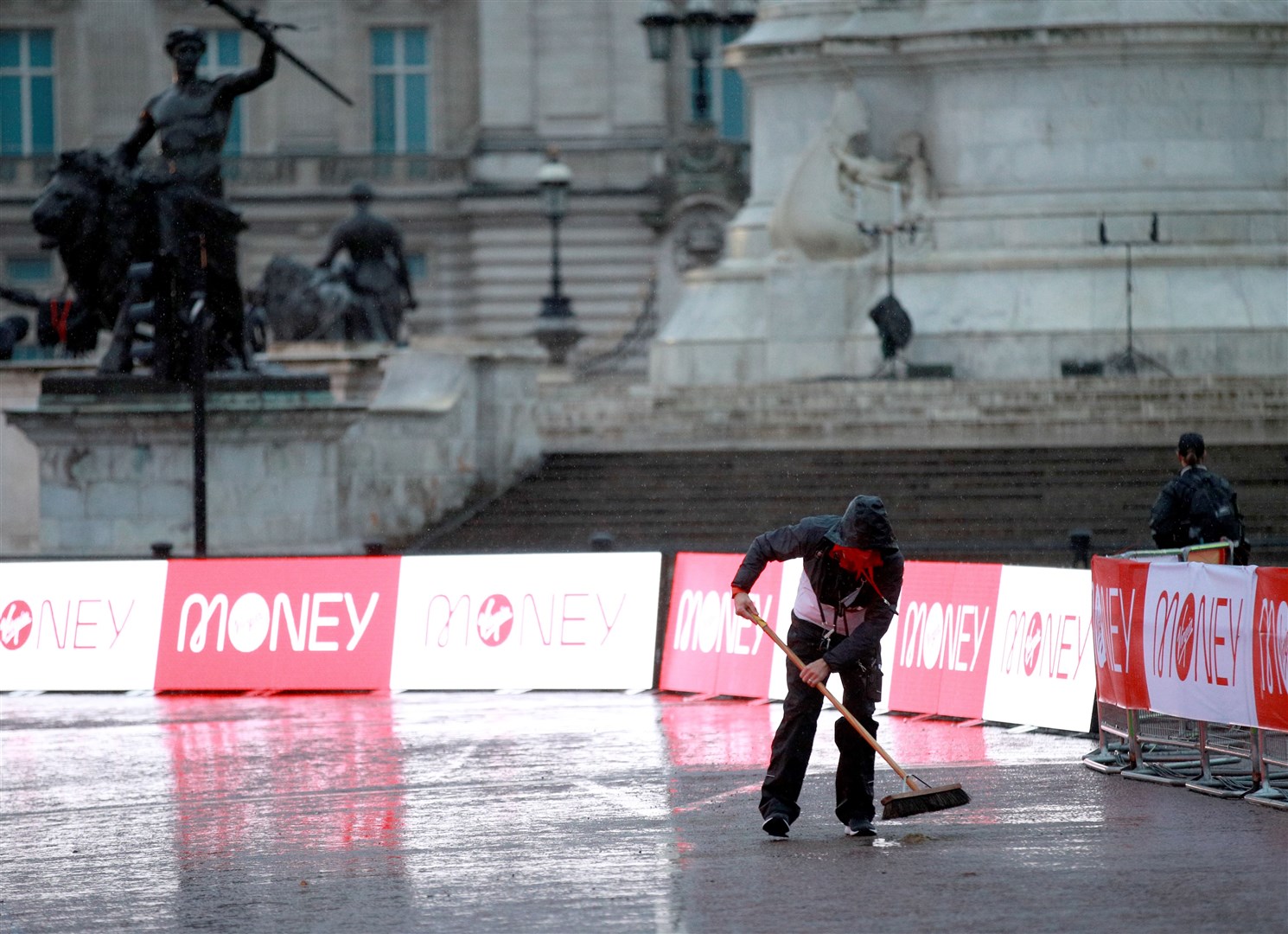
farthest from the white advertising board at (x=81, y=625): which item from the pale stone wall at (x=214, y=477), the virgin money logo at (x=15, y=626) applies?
the pale stone wall at (x=214, y=477)

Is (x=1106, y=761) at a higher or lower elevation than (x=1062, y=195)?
lower

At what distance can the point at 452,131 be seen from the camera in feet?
209

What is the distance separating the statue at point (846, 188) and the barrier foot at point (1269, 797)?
24.1 m

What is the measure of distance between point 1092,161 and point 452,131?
29018 mm

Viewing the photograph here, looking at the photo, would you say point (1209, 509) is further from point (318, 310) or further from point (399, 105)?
point (399, 105)

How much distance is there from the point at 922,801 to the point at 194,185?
15521mm

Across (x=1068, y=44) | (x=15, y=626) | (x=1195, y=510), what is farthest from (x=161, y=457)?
(x=1068, y=44)

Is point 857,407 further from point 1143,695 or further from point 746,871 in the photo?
point 746,871

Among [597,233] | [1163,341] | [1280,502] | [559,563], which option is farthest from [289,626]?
[597,233]

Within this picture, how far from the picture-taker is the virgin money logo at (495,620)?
19.8m

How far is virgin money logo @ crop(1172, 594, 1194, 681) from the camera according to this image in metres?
14.2

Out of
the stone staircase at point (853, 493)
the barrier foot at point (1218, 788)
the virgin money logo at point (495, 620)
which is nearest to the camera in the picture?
the barrier foot at point (1218, 788)

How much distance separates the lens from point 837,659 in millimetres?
12828

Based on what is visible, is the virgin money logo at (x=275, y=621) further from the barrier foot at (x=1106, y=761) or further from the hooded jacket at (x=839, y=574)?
the hooded jacket at (x=839, y=574)
